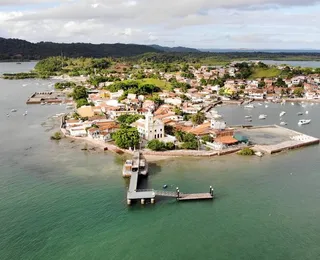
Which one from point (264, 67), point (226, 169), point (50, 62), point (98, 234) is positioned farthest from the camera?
point (50, 62)

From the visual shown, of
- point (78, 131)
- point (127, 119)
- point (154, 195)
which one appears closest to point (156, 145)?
point (154, 195)

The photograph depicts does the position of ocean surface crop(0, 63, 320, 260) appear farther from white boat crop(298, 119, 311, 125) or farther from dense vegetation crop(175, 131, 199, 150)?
white boat crop(298, 119, 311, 125)

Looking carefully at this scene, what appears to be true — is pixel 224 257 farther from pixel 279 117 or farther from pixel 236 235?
pixel 279 117

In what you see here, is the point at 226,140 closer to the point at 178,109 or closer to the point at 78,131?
the point at 78,131

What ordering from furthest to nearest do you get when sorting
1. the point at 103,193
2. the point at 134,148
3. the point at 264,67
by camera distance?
the point at 264,67, the point at 134,148, the point at 103,193

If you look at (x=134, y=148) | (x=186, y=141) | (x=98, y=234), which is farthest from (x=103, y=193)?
(x=186, y=141)

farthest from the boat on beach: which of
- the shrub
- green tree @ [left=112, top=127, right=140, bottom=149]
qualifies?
green tree @ [left=112, top=127, right=140, bottom=149]
